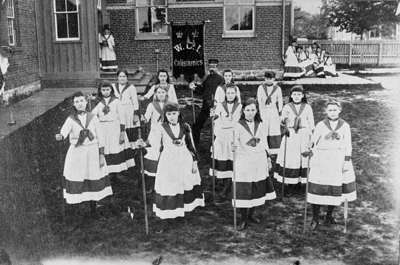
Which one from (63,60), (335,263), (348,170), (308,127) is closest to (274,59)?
(63,60)

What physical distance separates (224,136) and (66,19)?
928 cm

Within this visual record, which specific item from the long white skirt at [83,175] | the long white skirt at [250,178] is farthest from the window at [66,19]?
the long white skirt at [250,178]

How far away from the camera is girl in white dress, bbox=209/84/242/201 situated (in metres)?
7.70

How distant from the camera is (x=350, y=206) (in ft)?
22.6

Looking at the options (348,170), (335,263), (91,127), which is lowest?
(335,263)

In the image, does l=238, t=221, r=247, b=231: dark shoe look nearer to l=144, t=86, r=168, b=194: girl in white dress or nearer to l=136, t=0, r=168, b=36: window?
l=144, t=86, r=168, b=194: girl in white dress

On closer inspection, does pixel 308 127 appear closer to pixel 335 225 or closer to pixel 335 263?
pixel 335 225

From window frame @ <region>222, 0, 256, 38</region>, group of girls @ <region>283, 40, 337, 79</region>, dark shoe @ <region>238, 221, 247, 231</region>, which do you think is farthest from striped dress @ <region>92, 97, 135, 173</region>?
group of girls @ <region>283, 40, 337, 79</region>

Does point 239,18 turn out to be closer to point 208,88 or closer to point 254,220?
point 208,88

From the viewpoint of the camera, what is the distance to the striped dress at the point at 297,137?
734 centimetres

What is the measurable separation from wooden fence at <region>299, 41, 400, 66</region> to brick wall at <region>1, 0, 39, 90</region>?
16.2m

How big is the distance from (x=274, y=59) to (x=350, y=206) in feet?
42.5

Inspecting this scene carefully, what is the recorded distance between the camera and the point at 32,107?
11969mm

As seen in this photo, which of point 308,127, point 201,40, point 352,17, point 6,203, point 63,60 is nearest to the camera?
point 6,203
